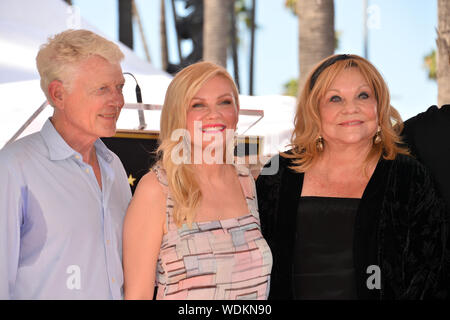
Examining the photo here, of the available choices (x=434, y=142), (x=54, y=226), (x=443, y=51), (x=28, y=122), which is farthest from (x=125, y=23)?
(x=54, y=226)

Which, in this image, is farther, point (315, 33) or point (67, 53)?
point (315, 33)

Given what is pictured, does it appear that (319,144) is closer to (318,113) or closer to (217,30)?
(318,113)

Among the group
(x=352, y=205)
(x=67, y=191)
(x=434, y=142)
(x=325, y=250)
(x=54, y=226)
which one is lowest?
(x=325, y=250)

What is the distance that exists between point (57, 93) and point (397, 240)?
6.50 feet

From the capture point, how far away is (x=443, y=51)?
22.2ft

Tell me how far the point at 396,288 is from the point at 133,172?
6.50 feet

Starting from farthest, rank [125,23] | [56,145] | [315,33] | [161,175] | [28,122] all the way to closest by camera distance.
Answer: [125,23]
[315,33]
[28,122]
[161,175]
[56,145]

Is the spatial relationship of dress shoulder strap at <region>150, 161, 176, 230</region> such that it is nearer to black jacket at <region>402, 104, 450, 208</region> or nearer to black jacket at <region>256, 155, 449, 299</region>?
A: black jacket at <region>256, 155, 449, 299</region>

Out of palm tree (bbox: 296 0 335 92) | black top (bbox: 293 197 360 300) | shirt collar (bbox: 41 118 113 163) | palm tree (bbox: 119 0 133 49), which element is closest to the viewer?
shirt collar (bbox: 41 118 113 163)

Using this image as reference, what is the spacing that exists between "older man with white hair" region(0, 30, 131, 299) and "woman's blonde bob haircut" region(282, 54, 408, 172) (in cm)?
121

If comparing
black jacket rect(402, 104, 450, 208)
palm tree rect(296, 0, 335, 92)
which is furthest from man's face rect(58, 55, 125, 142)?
palm tree rect(296, 0, 335, 92)

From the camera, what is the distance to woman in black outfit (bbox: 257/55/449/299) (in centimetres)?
323

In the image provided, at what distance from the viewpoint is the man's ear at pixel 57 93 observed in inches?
118

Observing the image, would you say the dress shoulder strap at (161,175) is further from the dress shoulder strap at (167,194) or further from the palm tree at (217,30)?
the palm tree at (217,30)
